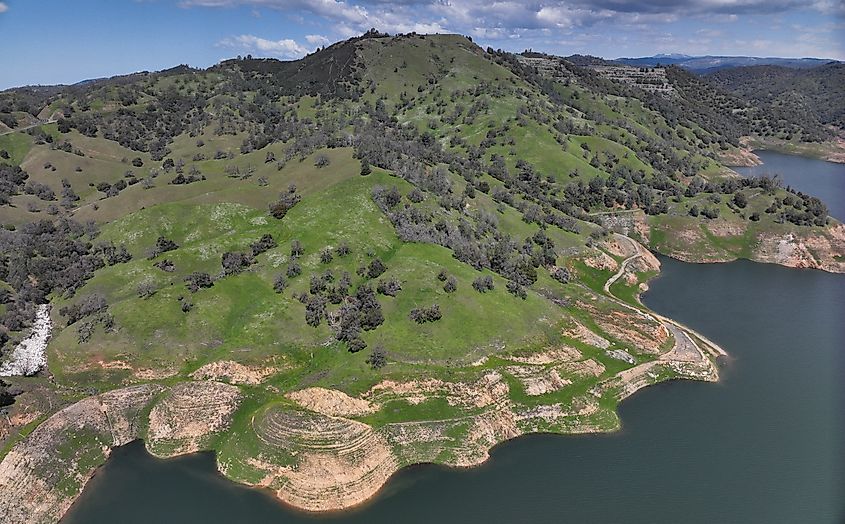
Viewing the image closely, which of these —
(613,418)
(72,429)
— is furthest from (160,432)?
(613,418)

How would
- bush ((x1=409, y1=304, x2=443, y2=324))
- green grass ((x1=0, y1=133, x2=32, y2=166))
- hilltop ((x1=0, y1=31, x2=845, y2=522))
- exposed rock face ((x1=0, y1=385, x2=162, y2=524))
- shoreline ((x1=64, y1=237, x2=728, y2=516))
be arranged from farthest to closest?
green grass ((x1=0, y1=133, x2=32, y2=166)), bush ((x1=409, y1=304, x2=443, y2=324)), hilltop ((x1=0, y1=31, x2=845, y2=522)), shoreline ((x1=64, y1=237, x2=728, y2=516)), exposed rock face ((x1=0, y1=385, x2=162, y2=524))

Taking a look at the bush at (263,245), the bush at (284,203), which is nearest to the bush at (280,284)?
the bush at (263,245)

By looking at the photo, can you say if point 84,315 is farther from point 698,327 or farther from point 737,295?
point 737,295

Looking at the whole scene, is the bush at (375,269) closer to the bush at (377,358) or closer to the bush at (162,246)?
the bush at (377,358)

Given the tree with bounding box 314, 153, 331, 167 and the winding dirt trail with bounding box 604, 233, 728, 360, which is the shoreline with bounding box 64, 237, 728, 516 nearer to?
the winding dirt trail with bounding box 604, 233, 728, 360

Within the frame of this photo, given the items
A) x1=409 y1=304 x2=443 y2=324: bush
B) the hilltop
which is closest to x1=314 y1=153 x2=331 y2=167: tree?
the hilltop

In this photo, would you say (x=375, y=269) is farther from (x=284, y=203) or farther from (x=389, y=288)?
(x=284, y=203)

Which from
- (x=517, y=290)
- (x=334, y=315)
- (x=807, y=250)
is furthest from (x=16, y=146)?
(x=807, y=250)

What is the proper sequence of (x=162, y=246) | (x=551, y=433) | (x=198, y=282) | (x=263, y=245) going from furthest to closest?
1. (x=162, y=246)
2. (x=263, y=245)
3. (x=198, y=282)
4. (x=551, y=433)

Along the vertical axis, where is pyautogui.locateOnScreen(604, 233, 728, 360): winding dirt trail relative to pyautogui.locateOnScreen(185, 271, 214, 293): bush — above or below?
below

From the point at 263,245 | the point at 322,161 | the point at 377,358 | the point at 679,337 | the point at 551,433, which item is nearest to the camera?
the point at 551,433
